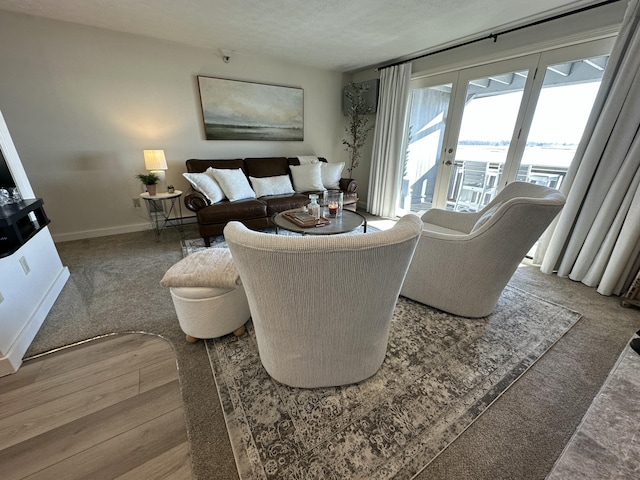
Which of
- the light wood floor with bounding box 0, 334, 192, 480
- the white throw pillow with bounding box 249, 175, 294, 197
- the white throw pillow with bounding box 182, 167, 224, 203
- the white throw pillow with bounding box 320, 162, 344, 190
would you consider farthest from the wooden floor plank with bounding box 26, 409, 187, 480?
the white throw pillow with bounding box 320, 162, 344, 190

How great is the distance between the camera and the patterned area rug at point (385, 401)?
97 centimetres

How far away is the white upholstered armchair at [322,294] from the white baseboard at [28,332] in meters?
1.37

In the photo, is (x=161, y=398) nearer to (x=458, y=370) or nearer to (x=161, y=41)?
(x=458, y=370)

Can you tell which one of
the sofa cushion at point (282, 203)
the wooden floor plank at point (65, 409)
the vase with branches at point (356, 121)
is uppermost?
Answer: the vase with branches at point (356, 121)

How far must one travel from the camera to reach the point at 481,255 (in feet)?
5.15

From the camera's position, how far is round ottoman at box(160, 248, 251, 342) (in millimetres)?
1375

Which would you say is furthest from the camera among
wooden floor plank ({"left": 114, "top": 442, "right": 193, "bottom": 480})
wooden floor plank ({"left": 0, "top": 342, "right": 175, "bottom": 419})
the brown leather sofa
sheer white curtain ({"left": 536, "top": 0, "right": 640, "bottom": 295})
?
the brown leather sofa

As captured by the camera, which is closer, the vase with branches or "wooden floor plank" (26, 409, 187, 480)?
"wooden floor plank" (26, 409, 187, 480)

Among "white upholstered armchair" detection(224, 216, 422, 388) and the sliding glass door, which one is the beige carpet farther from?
the sliding glass door

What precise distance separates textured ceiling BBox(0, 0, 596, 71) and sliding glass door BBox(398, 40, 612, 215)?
0.42 metres

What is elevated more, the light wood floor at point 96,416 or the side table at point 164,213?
the side table at point 164,213

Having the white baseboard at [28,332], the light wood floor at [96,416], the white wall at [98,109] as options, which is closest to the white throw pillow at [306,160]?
the white wall at [98,109]

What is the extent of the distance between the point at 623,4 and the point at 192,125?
4.36m

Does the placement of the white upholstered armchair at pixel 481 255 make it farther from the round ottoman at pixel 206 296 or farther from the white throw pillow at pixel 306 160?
the white throw pillow at pixel 306 160
